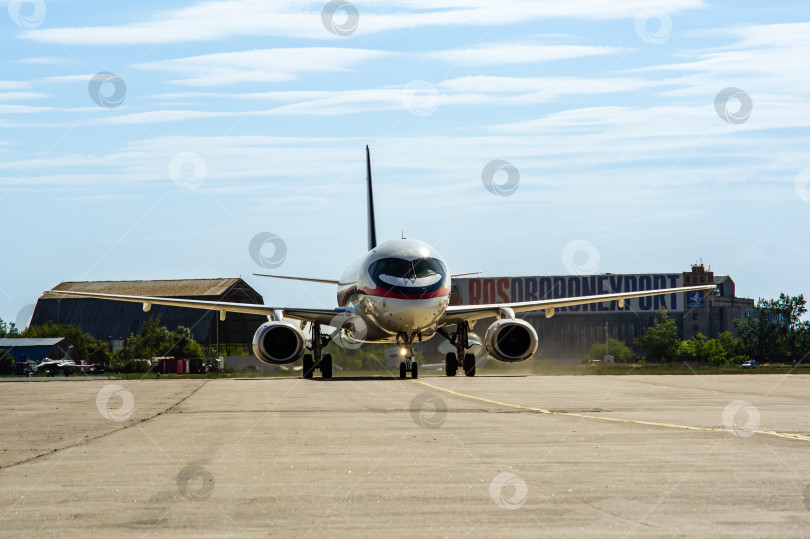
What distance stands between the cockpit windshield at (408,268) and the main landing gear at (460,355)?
4703mm

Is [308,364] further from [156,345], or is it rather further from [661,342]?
[661,342]

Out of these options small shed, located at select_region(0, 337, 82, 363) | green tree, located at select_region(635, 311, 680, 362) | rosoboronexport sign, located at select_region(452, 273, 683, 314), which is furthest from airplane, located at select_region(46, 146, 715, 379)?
rosoboronexport sign, located at select_region(452, 273, 683, 314)

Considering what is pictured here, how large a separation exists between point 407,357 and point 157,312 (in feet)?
253

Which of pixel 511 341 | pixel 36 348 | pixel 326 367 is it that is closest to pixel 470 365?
pixel 511 341

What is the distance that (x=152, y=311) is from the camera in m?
107

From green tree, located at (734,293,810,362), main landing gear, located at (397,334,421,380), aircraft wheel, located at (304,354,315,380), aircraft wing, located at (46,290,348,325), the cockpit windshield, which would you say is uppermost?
the cockpit windshield

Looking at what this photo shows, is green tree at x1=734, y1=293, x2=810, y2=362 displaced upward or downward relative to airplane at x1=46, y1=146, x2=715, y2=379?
downward

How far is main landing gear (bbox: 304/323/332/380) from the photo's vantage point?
36.2 m

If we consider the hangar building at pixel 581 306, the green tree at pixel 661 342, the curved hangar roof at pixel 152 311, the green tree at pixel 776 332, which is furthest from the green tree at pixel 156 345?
the green tree at pixel 776 332

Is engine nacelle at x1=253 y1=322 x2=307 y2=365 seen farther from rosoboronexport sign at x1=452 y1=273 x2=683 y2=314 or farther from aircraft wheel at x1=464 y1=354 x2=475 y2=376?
rosoboronexport sign at x1=452 y1=273 x2=683 y2=314

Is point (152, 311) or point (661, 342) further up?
point (152, 311)

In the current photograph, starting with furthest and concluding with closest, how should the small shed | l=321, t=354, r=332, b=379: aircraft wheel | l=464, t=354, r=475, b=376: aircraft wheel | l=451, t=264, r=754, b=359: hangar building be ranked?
l=451, t=264, r=754, b=359: hangar building < the small shed < l=321, t=354, r=332, b=379: aircraft wheel < l=464, t=354, r=475, b=376: aircraft wheel

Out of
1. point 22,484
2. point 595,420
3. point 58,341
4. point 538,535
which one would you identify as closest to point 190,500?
point 22,484

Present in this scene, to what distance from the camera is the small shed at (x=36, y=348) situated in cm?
9206
